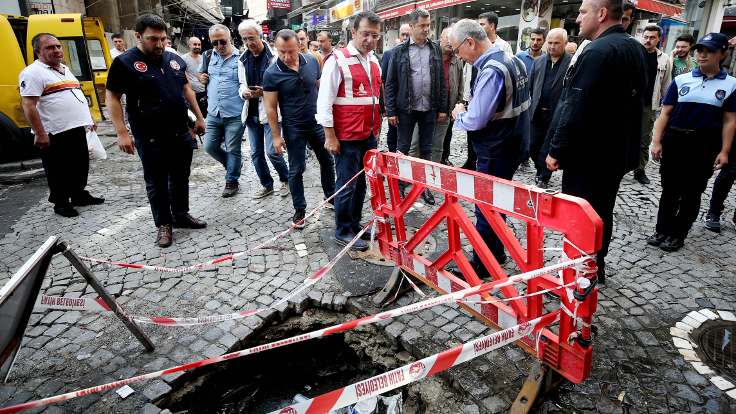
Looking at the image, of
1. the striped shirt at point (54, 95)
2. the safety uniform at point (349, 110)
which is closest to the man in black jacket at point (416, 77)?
the safety uniform at point (349, 110)

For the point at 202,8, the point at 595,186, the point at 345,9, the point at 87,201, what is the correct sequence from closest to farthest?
the point at 595,186 → the point at 87,201 → the point at 202,8 → the point at 345,9

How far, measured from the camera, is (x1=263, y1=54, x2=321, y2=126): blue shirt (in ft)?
15.2

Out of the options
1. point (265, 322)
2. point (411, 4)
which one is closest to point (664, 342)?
point (265, 322)

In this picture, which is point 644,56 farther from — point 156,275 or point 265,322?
point 156,275

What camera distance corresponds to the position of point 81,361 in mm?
2818

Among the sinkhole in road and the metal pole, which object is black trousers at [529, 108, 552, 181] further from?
the metal pole

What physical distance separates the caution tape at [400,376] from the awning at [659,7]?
14043 millimetres

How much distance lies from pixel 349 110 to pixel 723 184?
406 cm

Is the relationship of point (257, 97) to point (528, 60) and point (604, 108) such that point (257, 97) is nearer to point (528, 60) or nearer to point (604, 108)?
point (528, 60)

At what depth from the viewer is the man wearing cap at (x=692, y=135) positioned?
12.4 feet

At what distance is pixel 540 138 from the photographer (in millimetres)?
5906

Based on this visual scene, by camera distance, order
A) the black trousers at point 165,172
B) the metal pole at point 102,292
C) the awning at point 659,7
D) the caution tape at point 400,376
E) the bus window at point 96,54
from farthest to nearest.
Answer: the awning at point 659,7, the bus window at point 96,54, the black trousers at point 165,172, the metal pole at point 102,292, the caution tape at point 400,376

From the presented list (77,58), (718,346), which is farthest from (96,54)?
(718,346)

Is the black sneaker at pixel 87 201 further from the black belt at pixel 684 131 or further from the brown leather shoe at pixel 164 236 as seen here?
the black belt at pixel 684 131
